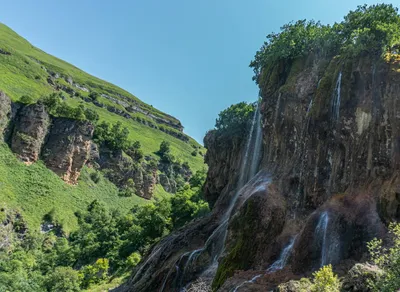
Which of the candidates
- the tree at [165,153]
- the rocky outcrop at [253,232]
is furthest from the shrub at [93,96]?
the rocky outcrop at [253,232]

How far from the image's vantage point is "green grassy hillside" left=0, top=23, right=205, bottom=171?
107062 mm

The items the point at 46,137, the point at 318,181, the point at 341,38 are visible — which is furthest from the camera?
the point at 46,137

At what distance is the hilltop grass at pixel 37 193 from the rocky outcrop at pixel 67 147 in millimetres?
2249

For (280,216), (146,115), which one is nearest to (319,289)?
(280,216)

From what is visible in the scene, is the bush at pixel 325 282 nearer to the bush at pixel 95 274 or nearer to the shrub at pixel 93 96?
the bush at pixel 95 274

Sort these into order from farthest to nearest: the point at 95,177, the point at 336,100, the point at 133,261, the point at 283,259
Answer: the point at 95,177 < the point at 133,261 < the point at 336,100 < the point at 283,259

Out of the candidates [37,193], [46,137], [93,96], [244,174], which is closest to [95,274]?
[244,174]

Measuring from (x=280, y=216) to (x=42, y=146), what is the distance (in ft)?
248

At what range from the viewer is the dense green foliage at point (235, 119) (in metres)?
44.7

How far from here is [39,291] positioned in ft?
143

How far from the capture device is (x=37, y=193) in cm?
7719

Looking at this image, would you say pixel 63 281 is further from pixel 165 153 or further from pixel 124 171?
pixel 165 153

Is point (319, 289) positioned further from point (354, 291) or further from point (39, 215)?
point (39, 215)

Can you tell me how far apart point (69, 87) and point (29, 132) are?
6875 cm
